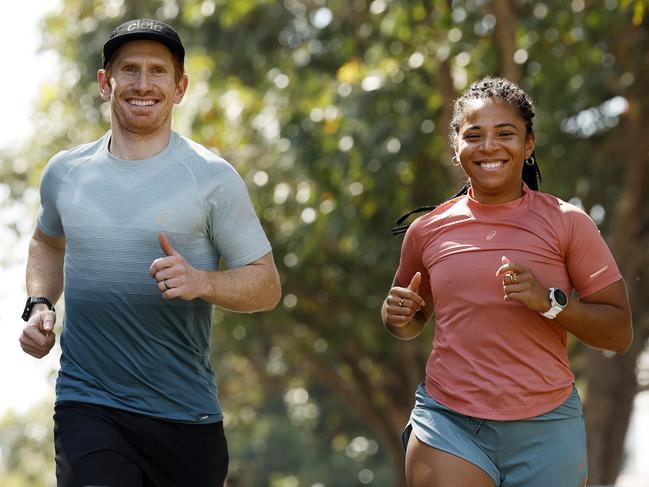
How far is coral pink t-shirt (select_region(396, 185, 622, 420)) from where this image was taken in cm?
412

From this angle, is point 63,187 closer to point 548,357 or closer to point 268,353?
point 548,357

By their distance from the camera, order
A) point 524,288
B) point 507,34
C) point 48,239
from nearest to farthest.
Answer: point 524,288 → point 48,239 → point 507,34

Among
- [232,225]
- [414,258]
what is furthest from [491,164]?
[232,225]

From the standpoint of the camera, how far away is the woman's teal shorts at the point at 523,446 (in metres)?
4.11

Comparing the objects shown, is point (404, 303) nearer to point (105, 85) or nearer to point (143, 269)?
point (143, 269)

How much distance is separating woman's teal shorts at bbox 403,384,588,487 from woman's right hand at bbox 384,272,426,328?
378 mm

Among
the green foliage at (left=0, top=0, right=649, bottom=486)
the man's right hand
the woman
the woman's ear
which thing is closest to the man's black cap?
the man's right hand

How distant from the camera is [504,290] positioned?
13.3 feet

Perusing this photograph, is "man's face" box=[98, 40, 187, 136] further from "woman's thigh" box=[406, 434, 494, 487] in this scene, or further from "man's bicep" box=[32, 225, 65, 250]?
"woman's thigh" box=[406, 434, 494, 487]

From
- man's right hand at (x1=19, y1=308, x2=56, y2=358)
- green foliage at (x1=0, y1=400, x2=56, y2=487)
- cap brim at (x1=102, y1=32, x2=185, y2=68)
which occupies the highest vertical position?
cap brim at (x1=102, y1=32, x2=185, y2=68)

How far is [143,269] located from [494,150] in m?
1.24

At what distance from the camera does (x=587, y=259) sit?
4.17 m

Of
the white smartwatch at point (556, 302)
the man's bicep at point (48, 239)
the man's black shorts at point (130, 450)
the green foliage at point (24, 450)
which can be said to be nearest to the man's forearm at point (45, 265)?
the man's bicep at point (48, 239)

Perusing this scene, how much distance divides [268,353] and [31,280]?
1840cm
